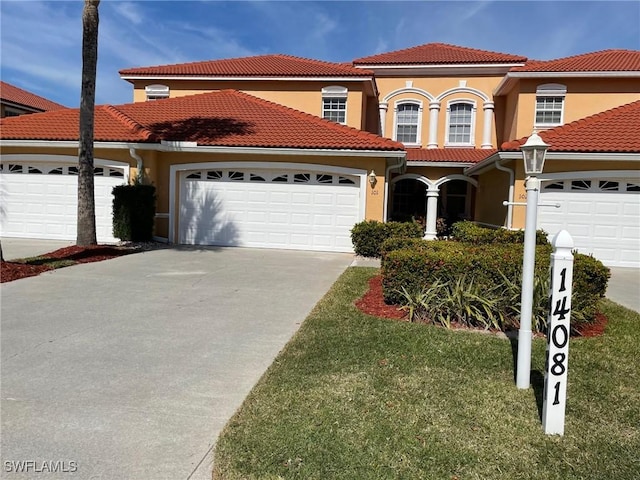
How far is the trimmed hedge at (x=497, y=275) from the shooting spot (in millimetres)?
6168

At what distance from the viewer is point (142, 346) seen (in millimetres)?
5281

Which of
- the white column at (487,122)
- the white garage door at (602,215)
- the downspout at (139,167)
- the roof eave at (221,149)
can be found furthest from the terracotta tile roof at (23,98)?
the white garage door at (602,215)

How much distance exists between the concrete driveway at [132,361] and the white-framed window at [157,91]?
43.6 feet

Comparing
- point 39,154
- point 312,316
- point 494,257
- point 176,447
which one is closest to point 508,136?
point 494,257

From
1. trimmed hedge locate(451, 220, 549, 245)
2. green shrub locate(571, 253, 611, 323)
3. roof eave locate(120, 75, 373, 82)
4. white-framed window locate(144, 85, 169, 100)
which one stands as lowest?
green shrub locate(571, 253, 611, 323)

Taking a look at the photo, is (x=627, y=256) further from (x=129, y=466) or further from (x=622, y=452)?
(x=129, y=466)

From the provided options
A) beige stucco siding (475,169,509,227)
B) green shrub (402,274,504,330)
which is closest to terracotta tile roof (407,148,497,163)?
beige stucco siding (475,169,509,227)

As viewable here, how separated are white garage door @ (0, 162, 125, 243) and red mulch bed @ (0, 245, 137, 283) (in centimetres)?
275

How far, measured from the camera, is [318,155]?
13555mm

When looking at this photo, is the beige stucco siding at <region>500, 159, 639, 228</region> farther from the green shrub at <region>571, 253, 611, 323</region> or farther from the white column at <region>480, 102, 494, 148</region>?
the white column at <region>480, 102, 494, 148</region>

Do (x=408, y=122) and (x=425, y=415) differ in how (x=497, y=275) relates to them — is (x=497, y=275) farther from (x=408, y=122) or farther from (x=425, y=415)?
(x=408, y=122)

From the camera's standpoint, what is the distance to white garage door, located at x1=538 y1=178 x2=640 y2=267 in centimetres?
1291

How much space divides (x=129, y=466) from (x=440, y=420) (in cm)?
228

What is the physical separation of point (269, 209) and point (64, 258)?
18.6ft
